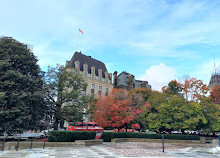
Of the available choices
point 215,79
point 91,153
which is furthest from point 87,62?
point 215,79

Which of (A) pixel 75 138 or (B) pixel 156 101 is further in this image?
(B) pixel 156 101

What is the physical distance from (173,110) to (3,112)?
72.7 feet

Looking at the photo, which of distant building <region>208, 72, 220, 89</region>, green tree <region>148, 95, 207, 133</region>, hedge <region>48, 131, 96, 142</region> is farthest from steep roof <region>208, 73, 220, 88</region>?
hedge <region>48, 131, 96, 142</region>

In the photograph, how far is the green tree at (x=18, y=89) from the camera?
1709 centimetres

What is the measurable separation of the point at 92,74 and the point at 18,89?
146ft

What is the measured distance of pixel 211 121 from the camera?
27734mm

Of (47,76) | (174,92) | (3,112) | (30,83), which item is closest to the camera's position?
(3,112)

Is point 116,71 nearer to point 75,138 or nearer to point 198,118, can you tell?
point 198,118

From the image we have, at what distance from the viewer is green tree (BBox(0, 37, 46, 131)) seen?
17.1m

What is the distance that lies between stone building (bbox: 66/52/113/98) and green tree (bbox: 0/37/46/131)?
37508 millimetres

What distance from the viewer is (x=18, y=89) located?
18609 millimetres

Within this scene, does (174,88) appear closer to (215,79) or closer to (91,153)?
(91,153)

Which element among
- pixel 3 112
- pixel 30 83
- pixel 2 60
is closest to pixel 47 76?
pixel 30 83

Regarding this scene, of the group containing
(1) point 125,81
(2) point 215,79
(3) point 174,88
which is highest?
(2) point 215,79
